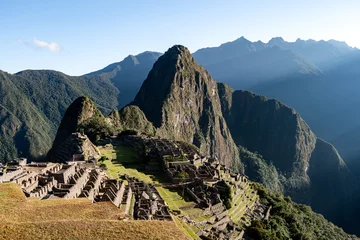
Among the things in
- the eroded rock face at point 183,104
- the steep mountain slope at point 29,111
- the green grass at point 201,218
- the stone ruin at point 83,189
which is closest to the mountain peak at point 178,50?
the eroded rock face at point 183,104

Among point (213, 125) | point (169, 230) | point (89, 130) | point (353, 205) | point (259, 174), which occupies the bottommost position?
point (353, 205)

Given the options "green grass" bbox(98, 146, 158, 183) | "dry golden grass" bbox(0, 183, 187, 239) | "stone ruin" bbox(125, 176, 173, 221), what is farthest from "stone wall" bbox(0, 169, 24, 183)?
"green grass" bbox(98, 146, 158, 183)

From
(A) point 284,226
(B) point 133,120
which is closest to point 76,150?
(A) point 284,226

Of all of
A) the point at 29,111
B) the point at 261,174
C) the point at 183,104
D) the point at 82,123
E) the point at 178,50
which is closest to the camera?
the point at 82,123

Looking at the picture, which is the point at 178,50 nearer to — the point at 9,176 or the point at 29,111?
the point at 29,111

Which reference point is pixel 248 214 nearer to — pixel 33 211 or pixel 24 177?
pixel 24 177

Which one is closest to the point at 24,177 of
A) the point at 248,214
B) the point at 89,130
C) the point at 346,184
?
the point at 248,214
